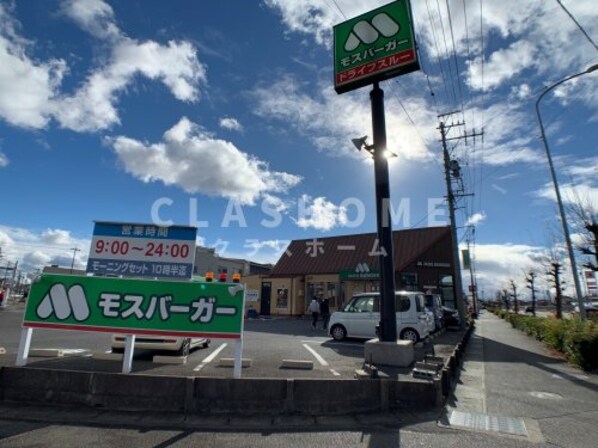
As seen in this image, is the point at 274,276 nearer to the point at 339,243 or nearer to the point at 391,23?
the point at 339,243

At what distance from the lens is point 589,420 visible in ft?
16.7

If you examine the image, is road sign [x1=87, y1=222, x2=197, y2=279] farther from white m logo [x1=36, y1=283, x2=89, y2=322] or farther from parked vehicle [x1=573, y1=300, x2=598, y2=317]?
parked vehicle [x1=573, y1=300, x2=598, y2=317]

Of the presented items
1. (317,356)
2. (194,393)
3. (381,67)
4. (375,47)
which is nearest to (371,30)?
(375,47)

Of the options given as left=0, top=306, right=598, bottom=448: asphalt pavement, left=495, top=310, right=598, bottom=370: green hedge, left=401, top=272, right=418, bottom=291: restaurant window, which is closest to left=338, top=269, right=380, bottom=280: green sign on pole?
left=401, top=272, right=418, bottom=291: restaurant window

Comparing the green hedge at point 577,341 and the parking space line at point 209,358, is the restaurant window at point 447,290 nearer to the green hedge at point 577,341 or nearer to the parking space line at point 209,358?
the green hedge at point 577,341

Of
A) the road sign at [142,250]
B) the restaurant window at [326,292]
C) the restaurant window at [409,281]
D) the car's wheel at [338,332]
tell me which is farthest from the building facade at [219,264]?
the road sign at [142,250]

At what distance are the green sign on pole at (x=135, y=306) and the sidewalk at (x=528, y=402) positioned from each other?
11.4 feet

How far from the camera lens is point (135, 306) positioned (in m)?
5.70

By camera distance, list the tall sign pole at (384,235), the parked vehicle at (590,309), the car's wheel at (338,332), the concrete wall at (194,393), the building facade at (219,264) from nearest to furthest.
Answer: the concrete wall at (194,393), the tall sign pole at (384,235), the car's wheel at (338,332), the parked vehicle at (590,309), the building facade at (219,264)

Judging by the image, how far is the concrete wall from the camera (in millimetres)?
4840

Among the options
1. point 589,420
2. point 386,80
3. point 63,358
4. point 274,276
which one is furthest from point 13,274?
point 589,420

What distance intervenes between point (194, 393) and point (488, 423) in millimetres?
3895

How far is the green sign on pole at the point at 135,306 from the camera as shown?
5.60 m

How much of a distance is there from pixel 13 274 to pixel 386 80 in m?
58.6
